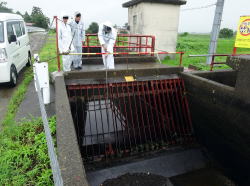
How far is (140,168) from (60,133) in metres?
2.57

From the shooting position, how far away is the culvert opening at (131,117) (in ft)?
15.8

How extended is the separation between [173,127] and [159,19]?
732cm

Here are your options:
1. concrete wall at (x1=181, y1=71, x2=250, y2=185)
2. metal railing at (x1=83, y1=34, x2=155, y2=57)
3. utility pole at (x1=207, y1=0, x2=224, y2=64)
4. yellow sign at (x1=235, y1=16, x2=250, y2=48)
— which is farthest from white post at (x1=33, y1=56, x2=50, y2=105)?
utility pole at (x1=207, y1=0, x2=224, y2=64)

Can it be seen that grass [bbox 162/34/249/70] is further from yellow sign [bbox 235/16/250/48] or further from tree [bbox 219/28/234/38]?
tree [bbox 219/28/234/38]

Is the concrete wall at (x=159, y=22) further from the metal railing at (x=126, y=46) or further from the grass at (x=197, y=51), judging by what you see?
the grass at (x=197, y=51)

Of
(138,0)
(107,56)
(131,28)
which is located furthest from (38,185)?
(131,28)

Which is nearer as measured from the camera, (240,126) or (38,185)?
(38,185)

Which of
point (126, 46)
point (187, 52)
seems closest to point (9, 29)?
point (126, 46)

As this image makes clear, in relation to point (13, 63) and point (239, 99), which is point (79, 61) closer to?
point (13, 63)

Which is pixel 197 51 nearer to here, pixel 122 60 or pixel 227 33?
pixel 122 60

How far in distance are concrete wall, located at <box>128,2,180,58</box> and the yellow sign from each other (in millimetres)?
4079

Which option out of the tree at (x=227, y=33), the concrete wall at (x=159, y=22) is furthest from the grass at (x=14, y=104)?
the tree at (x=227, y=33)

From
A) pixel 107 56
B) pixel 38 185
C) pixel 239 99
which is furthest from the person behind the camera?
pixel 107 56

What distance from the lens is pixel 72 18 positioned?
207 inches
